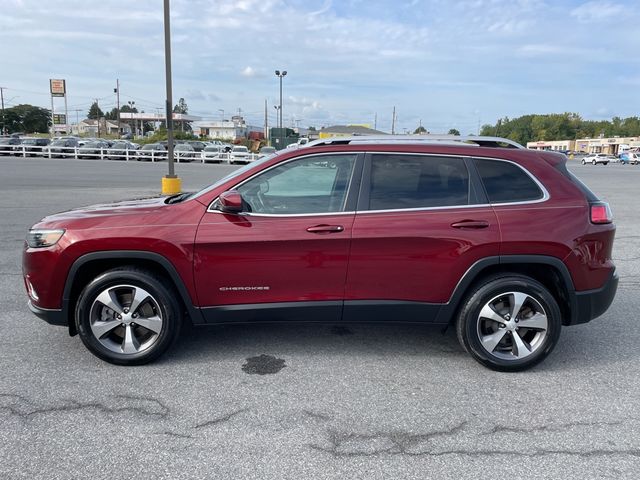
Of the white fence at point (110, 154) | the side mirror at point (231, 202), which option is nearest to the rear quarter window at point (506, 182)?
the side mirror at point (231, 202)

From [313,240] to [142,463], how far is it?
70.3 inches

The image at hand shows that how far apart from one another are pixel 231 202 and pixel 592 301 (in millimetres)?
2881

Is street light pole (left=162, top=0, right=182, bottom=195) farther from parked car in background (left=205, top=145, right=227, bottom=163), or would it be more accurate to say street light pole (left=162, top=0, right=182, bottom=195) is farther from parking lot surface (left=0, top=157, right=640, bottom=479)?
parked car in background (left=205, top=145, right=227, bottom=163)

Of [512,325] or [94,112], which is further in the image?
[94,112]

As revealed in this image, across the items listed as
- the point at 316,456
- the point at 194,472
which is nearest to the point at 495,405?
the point at 316,456

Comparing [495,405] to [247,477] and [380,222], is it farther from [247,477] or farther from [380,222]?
[247,477]

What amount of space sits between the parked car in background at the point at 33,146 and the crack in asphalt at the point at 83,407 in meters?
37.9

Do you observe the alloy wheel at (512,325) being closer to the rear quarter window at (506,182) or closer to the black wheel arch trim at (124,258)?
the rear quarter window at (506,182)

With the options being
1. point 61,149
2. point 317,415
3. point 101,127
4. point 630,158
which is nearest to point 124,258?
point 317,415

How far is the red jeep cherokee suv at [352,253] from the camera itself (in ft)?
11.8

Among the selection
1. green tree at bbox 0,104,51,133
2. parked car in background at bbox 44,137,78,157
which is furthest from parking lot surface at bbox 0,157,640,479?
green tree at bbox 0,104,51,133

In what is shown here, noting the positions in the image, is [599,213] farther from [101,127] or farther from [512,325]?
[101,127]

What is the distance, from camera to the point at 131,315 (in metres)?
3.72

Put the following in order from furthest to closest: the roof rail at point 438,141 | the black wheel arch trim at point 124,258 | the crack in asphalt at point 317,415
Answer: the roof rail at point 438,141
the black wheel arch trim at point 124,258
the crack in asphalt at point 317,415
